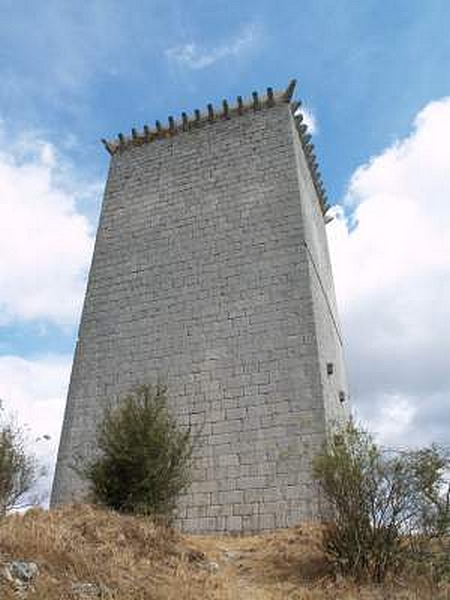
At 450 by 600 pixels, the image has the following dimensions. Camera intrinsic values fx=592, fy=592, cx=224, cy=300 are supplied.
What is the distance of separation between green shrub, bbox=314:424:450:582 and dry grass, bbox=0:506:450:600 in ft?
1.03

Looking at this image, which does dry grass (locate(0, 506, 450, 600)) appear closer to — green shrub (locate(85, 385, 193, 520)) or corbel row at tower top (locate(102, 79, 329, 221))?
green shrub (locate(85, 385, 193, 520))

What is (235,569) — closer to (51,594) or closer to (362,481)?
(362,481)

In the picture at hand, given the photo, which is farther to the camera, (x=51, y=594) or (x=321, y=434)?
(x=321, y=434)

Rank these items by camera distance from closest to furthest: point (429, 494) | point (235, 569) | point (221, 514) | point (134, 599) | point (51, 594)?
point (51, 594) → point (134, 599) → point (429, 494) → point (235, 569) → point (221, 514)

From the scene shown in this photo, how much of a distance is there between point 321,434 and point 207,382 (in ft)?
7.62

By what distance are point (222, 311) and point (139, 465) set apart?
418cm

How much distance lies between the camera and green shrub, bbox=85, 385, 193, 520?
762cm

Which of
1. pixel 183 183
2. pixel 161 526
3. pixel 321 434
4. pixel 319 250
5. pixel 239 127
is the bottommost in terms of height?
pixel 161 526

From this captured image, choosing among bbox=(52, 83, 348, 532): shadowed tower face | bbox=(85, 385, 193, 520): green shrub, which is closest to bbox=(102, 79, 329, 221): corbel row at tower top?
bbox=(52, 83, 348, 532): shadowed tower face

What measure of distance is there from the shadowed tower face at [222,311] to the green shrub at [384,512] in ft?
9.32

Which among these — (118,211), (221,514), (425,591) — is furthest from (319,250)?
(425,591)

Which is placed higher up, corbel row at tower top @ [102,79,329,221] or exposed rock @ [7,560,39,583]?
corbel row at tower top @ [102,79,329,221]

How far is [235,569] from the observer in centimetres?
671

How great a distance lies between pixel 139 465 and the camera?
7.70 meters
